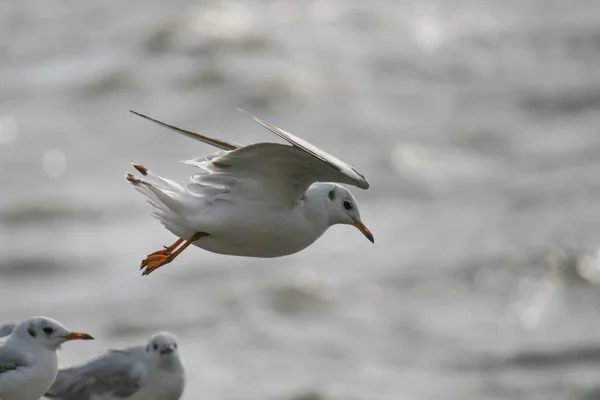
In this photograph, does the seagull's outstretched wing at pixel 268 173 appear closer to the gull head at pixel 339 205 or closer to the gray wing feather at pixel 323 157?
the gray wing feather at pixel 323 157

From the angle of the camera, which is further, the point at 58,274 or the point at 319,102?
the point at 319,102

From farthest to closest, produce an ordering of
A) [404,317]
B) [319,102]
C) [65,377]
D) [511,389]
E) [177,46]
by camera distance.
→ [177,46]
[319,102]
[404,317]
[511,389]
[65,377]

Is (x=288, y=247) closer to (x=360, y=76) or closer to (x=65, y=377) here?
(x=65, y=377)

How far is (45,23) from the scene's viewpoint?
26.9 metres

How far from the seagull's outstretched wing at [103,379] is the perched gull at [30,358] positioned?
1.23 metres

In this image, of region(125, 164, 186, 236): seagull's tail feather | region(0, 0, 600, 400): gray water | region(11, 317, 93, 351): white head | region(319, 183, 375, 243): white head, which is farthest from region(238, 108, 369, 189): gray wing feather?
region(0, 0, 600, 400): gray water

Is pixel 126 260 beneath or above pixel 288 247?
above

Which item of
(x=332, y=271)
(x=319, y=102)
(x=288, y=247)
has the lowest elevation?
(x=288, y=247)

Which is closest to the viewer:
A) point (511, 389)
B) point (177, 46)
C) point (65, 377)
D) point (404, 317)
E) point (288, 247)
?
point (288, 247)

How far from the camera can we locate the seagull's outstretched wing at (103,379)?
28.0 feet

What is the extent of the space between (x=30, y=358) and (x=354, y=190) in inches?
521

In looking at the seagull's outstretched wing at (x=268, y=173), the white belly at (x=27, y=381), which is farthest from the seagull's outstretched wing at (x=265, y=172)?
the white belly at (x=27, y=381)

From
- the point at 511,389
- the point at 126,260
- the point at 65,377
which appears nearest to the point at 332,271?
the point at 126,260

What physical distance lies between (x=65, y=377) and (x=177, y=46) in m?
17.8
